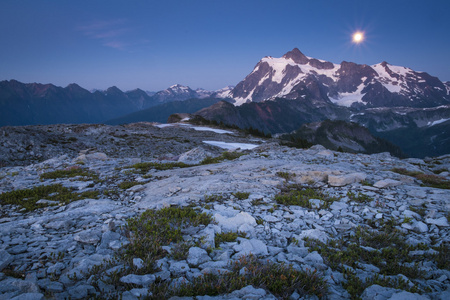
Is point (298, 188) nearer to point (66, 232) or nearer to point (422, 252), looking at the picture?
point (422, 252)

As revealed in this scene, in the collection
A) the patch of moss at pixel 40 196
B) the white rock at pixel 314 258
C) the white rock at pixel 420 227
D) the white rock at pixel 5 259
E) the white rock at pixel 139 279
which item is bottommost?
the patch of moss at pixel 40 196

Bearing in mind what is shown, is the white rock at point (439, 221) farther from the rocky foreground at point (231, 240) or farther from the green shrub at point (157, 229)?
the green shrub at point (157, 229)

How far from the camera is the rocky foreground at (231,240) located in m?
4.17

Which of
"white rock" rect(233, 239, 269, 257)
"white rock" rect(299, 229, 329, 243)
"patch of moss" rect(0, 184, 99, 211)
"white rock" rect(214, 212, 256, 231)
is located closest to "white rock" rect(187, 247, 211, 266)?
"white rock" rect(233, 239, 269, 257)

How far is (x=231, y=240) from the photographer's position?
5977mm

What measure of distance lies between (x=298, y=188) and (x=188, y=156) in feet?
45.2

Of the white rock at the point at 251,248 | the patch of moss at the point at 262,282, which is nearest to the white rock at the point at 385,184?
the white rock at the point at 251,248

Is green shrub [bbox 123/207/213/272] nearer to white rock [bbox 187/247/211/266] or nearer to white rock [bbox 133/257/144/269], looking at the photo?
white rock [bbox 133/257/144/269]

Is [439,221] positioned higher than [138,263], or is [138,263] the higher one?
[439,221]

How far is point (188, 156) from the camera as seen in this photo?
2206cm

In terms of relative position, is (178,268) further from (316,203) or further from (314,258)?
(316,203)

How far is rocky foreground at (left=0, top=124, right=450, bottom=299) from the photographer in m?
4.17

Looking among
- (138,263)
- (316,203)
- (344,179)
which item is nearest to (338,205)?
(316,203)

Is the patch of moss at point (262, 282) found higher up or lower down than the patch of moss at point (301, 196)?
lower down
